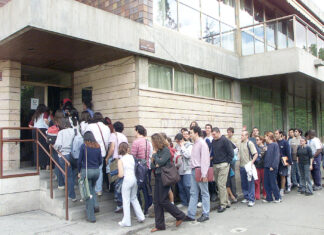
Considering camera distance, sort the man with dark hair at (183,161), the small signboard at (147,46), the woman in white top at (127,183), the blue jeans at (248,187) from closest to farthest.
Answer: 1. the woman in white top at (127,183)
2. the man with dark hair at (183,161)
3. the blue jeans at (248,187)
4. the small signboard at (147,46)

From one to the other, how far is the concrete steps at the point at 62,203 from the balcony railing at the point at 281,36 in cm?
784

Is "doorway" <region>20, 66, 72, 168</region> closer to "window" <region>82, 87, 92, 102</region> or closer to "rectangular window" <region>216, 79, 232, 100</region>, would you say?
"window" <region>82, 87, 92, 102</region>

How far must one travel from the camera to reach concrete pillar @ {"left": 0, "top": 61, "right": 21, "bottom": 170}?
786cm

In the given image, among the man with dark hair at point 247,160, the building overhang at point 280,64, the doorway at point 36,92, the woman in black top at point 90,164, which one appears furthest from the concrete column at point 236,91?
the woman in black top at point 90,164

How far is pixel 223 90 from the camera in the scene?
37.4ft

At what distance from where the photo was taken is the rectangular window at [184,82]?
30.4 feet

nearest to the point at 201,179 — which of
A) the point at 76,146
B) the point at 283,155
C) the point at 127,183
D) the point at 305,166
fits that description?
the point at 127,183

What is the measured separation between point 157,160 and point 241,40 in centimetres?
789

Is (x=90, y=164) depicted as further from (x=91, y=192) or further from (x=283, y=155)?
(x=283, y=155)

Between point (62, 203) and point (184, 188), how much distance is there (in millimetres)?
2706

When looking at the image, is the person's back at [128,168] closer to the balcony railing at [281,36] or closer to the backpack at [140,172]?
the backpack at [140,172]

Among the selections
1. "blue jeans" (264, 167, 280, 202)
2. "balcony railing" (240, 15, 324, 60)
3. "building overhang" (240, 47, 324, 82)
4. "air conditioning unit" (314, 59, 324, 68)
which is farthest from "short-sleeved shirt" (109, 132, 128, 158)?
"air conditioning unit" (314, 59, 324, 68)

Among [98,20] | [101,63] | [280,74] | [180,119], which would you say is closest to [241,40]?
[280,74]

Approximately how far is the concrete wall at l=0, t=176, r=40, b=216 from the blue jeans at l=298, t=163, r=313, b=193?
7.03 meters
